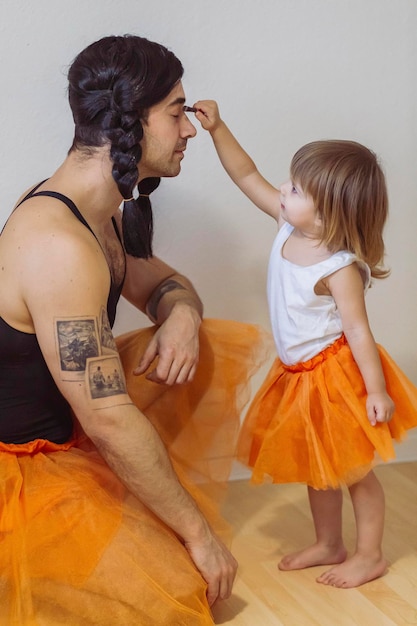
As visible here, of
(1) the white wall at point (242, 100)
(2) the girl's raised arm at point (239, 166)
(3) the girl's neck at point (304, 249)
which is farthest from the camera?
(1) the white wall at point (242, 100)

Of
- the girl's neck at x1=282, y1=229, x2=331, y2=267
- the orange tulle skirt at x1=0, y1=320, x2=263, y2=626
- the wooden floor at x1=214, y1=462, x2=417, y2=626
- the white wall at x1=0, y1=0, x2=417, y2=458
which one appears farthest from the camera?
the white wall at x1=0, y1=0, x2=417, y2=458

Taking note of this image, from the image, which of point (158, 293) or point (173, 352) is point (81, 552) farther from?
point (158, 293)

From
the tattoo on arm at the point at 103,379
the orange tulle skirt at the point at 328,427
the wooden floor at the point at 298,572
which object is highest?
the tattoo on arm at the point at 103,379

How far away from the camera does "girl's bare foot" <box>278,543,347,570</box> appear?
6.03 feet

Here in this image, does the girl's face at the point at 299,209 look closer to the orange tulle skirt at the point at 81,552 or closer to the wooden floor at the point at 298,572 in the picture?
the orange tulle skirt at the point at 81,552

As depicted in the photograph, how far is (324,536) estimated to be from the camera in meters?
1.85

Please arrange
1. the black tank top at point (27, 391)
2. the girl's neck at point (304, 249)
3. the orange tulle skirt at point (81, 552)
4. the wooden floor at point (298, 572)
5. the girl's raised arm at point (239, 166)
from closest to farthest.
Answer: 1. the orange tulle skirt at point (81, 552)
2. the black tank top at point (27, 391)
3. the wooden floor at point (298, 572)
4. the girl's neck at point (304, 249)
5. the girl's raised arm at point (239, 166)

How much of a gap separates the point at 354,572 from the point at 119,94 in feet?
3.44

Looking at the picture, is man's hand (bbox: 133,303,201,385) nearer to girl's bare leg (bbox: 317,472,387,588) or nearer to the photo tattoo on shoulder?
the photo tattoo on shoulder

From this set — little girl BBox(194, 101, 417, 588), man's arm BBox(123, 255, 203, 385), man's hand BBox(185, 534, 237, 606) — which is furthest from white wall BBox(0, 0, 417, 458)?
man's hand BBox(185, 534, 237, 606)

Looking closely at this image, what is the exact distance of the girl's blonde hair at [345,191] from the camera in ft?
5.58

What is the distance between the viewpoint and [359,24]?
224 centimetres

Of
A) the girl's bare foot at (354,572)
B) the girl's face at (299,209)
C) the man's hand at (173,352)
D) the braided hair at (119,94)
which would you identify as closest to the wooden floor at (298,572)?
the girl's bare foot at (354,572)

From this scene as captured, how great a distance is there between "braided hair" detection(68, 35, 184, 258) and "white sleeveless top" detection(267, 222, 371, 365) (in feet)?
1.25
